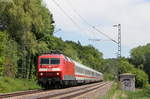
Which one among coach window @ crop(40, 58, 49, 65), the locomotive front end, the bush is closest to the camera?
the locomotive front end

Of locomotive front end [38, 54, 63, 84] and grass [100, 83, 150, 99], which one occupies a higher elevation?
locomotive front end [38, 54, 63, 84]

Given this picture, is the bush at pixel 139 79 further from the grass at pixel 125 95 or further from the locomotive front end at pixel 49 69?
the grass at pixel 125 95

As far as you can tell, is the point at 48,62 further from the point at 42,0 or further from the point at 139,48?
the point at 139,48

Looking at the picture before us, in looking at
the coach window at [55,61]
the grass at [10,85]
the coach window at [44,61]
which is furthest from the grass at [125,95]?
the grass at [10,85]

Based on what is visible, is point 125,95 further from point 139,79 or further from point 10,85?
point 139,79


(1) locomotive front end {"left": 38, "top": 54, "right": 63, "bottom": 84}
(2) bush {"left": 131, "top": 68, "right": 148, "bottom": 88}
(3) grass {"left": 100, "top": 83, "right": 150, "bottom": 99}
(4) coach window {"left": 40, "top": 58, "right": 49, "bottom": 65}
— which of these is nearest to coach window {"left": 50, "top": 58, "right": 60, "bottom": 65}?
(1) locomotive front end {"left": 38, "top": 54, "right": 63, "bottom": 84}

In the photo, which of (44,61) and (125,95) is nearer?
(125,95)

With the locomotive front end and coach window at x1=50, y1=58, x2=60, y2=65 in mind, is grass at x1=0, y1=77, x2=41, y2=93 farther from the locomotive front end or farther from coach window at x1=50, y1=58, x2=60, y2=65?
coach window at x1=50, y1=58, x2=60, y2=65

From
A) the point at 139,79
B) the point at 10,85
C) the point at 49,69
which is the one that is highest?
the point at 49,69

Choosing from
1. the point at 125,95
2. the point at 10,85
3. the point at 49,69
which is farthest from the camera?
the point at 49,69

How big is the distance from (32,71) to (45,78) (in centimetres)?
1746

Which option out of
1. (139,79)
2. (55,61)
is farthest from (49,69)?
(139,79)

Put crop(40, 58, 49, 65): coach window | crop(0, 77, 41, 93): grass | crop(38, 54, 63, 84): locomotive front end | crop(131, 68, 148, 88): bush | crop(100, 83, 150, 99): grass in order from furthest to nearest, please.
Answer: crop(131, 68, 148, 88): bush, crop(40, 58, 49, 65): coach window, crop(38, 54, 63, 84): locomotive front end, crop(0, 77, 41, 93): grass, crop(100, 83, 150, 99): grass

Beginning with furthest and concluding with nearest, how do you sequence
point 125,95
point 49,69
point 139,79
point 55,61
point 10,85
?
point 139,79, point 55,61, point 49,69, point 10,85, point 125,95
